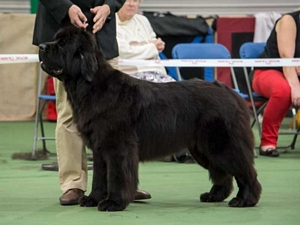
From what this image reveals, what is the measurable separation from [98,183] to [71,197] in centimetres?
26

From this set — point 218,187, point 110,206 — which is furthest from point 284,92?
A: point 110,206

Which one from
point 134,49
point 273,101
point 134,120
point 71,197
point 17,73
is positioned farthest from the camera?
point 17,73

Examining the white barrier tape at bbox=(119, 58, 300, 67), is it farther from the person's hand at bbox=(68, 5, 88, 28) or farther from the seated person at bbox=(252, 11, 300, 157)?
the person's hand at bbox=(68, 5, 88, 28)

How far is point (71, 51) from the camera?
12.6 feet

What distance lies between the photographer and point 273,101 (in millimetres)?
6402

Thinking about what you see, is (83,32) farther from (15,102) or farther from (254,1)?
(254,1)

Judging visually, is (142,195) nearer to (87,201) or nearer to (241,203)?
(87,201)

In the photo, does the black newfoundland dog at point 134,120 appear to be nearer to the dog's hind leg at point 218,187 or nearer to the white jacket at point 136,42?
the dog's hind leg at point 218,187

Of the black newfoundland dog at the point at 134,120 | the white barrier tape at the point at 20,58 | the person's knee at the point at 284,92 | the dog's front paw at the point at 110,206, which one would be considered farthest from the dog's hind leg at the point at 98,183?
the person's knee at the point at 284,92

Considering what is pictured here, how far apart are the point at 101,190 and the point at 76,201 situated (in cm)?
24

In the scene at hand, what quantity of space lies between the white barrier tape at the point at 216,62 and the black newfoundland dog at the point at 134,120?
1.89 metres

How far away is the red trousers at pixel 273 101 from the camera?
20.9 feet

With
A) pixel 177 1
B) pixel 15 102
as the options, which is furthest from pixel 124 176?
pixel 177 1

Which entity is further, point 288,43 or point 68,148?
point 288,43
